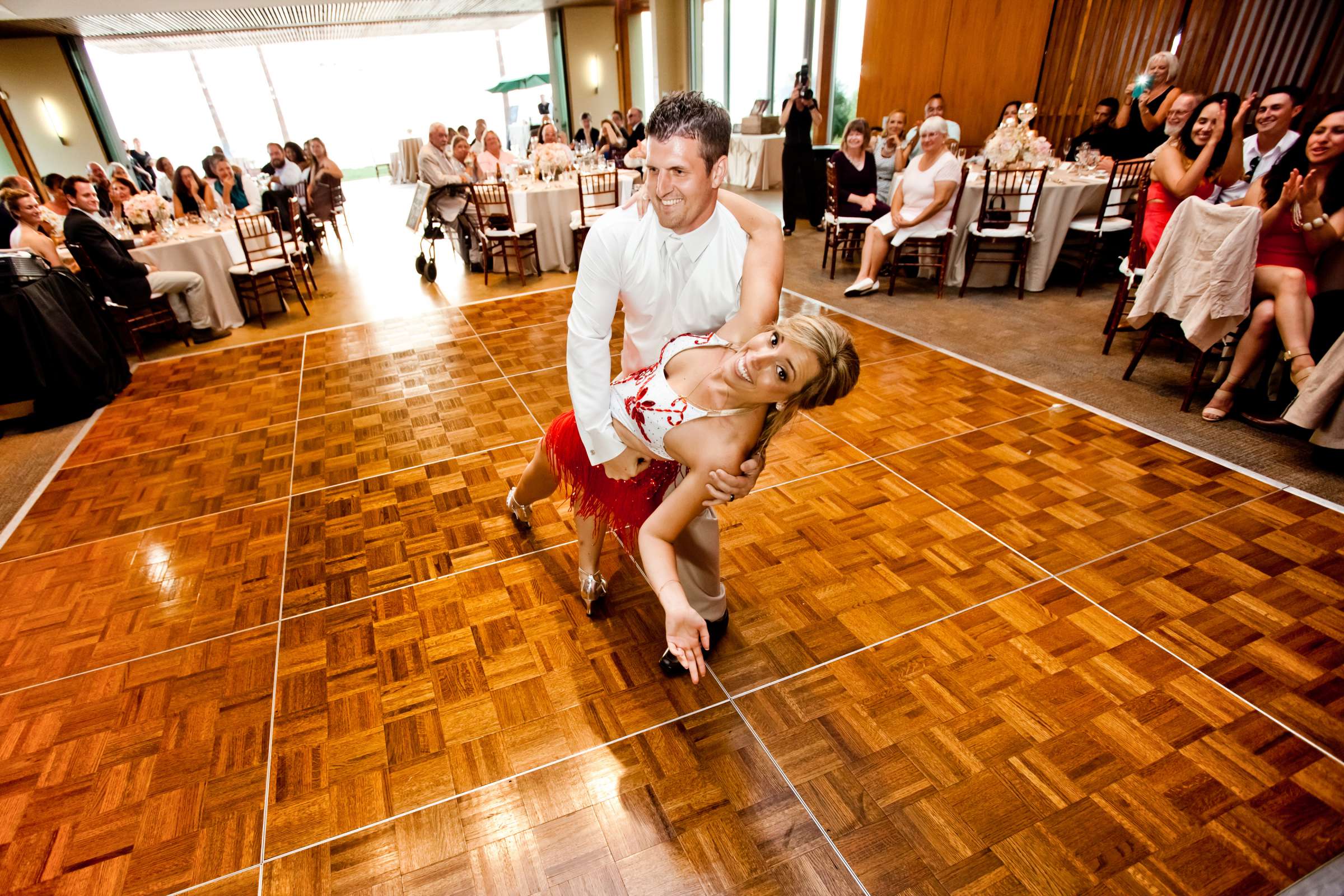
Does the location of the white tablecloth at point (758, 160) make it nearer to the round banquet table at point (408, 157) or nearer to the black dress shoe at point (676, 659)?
the round banquet table at point (408, 157)

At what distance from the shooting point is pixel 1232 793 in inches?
57.8

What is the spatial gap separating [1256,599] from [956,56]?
23.8 feet

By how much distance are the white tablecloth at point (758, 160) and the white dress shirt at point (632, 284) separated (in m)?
9.04

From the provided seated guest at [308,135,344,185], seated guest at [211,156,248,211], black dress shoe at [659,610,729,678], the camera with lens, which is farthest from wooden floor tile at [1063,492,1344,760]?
seated guest at [308,135,344,185]

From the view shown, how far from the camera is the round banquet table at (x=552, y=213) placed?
5910 millimetres

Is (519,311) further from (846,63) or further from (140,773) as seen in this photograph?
(846,63)

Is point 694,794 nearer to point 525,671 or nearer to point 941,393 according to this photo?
point 525,671

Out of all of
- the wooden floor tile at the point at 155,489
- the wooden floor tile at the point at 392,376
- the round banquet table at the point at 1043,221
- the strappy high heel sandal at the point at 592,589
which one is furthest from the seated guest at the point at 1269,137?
the wooden floor tile at the point at 155,489

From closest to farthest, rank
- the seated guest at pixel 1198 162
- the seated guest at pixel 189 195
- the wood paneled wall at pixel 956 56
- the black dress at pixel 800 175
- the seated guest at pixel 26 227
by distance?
1. the seated guest at pixel 1198 162
2. the seated guest at pixel 26 227
3. the seated guest at pixel 189 195
4. the wood paneled wall at pixel 956 56
5. the black dress at pixel 800 175

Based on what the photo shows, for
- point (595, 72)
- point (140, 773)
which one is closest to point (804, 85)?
point (140, 773)

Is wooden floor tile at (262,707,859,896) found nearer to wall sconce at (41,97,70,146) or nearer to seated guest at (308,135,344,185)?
seated guest at (308,135,344,185)

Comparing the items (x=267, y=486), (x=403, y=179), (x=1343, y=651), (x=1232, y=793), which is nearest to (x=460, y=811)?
(x=1232, y=793)

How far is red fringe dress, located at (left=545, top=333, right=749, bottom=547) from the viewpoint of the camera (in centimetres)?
146

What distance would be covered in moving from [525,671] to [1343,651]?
2296 millimetres
